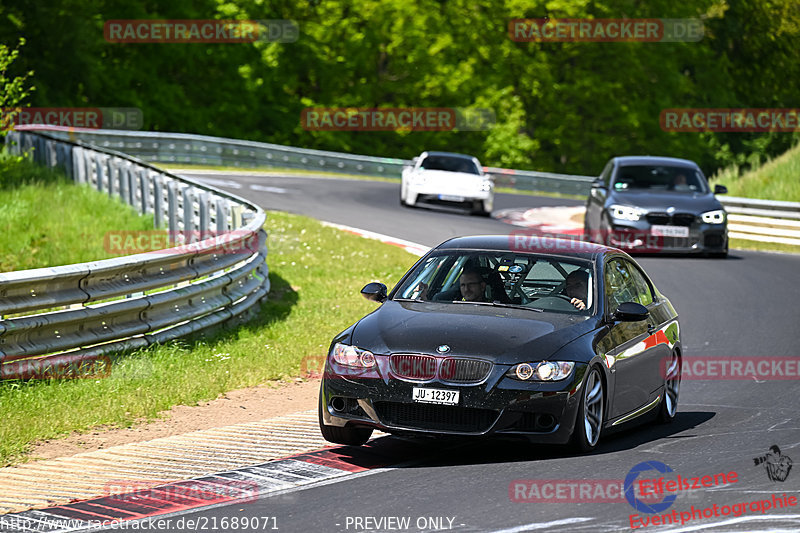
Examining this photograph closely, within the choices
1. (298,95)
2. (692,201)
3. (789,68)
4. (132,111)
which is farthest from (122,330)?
(789,68)

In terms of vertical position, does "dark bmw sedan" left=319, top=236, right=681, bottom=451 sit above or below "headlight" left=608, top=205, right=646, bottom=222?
above

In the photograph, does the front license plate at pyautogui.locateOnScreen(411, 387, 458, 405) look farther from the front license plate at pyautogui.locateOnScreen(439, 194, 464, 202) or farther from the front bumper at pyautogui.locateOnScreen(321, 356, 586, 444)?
the front license plate at pyautogui.locateOnScreen(439, 194, 464, 202)

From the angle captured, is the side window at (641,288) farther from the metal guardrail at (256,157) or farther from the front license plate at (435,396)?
the metal guardrail at (256,157)

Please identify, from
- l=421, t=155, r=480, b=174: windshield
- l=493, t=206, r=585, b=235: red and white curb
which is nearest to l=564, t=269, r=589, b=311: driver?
l=493, t=206, r=585, b=235: red and white curb

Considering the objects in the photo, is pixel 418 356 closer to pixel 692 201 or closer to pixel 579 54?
pixel 692 201

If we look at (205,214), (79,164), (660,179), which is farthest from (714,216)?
(79,164)

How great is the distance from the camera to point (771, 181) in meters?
34.1

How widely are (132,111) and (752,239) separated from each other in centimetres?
3428

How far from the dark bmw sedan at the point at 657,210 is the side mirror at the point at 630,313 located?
12813mm

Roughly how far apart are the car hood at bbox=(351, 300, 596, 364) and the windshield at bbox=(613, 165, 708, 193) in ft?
46.1

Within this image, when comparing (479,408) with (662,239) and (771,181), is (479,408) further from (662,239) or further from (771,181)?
(771,181)

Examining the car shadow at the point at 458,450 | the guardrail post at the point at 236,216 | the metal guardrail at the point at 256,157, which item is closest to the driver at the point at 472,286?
the car shadow at the point at 458,450

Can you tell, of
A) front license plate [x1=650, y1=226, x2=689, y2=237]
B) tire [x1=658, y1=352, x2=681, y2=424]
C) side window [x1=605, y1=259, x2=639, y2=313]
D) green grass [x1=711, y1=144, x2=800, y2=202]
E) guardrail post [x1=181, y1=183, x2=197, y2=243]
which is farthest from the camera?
green grass [x1=711, y1=144, x2=800, y2=202]

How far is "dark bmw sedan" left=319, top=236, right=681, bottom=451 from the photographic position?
7.92 m
